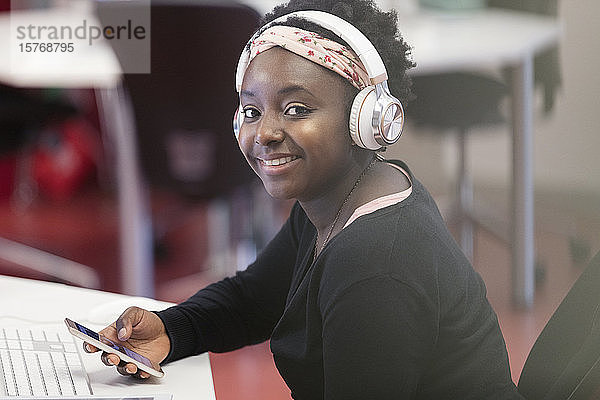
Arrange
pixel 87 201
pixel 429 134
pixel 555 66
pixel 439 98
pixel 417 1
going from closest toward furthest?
pixel 555 66, pixel 429 134, pixel 439 98, pixel 417 1, pixel 87 201

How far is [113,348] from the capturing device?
1029 mm

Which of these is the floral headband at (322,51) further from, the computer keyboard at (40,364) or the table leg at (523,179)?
the table leg at (523,179)

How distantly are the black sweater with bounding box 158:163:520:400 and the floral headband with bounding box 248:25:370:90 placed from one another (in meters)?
0.14

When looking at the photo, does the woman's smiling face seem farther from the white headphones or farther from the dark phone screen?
the dark phone screen

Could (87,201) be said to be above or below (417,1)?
below

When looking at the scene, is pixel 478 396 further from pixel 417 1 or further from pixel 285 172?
pixel 417 1

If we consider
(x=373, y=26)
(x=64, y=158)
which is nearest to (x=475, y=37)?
(x=373, y=26)

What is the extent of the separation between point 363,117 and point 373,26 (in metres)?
0.12

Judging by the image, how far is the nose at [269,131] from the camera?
96cm

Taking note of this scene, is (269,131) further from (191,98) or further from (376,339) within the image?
(191,98)

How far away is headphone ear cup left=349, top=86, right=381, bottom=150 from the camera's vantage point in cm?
94

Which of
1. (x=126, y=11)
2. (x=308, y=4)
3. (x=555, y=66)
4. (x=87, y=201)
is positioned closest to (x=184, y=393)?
(x=308, y=4)

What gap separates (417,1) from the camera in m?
2.47

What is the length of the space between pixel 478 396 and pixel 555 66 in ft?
2.65
